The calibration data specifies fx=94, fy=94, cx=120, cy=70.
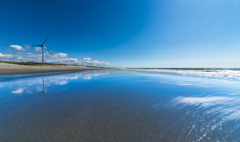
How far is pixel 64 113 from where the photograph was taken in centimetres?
266

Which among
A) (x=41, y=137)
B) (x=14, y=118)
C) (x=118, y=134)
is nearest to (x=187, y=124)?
(x=118, y=134)

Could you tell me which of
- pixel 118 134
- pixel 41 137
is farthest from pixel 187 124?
pixel 41 137

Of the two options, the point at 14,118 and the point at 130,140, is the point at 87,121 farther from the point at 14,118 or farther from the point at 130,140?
the point at 14,118

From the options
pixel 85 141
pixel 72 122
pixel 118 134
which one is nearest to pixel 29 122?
pixel 72 122

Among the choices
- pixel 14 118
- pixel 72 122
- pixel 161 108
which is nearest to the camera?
pixel 72 122

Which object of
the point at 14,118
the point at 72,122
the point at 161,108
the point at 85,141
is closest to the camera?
the point at 85,141

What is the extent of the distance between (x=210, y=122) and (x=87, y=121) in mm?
3010

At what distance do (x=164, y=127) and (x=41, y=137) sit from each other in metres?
2.45

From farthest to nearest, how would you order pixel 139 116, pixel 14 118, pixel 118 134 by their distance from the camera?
pixel 139 116 → pixel 14 118 → pixel 118 134

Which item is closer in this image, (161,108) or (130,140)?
(130,140)

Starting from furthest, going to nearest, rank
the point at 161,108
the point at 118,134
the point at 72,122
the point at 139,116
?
the point at 161,108, the point at 139,116, the point at 72,122, the point at 118,134

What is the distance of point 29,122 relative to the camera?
2.19 m

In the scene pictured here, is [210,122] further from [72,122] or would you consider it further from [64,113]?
[64,113]

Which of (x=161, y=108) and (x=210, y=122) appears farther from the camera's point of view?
(x=161, y=108)
